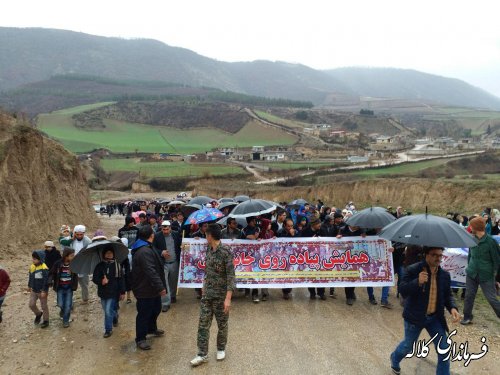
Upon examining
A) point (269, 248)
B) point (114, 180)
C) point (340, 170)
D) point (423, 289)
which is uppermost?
point (423, 289)

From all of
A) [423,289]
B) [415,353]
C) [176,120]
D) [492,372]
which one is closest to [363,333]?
[415,353]

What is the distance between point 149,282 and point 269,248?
345cm

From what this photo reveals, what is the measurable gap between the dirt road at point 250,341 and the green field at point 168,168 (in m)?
63.1

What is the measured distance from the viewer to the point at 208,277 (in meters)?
6.27

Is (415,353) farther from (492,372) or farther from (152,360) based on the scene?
(152,360)

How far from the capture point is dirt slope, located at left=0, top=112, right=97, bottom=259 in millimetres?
15172

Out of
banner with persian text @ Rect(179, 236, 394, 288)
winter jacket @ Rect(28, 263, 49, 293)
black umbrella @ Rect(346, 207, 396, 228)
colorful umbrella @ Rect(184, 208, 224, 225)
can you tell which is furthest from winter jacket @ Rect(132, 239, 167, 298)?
black umbrella @ Rect(346, 207, 396, 228)

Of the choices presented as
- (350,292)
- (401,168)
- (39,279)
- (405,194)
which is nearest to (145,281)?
(39,279)

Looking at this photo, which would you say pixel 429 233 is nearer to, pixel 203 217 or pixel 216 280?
pixel 216 280

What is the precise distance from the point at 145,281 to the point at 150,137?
5185 inches

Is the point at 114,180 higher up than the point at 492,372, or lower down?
lower down

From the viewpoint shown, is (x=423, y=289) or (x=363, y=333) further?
(x=363, y=333)

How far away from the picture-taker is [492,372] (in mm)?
6398

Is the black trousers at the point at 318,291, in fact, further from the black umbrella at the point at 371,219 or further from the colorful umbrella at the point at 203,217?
the colorful umbrella at the point at 203,217
